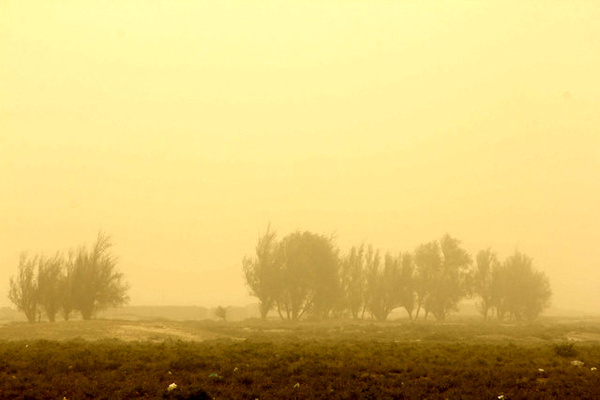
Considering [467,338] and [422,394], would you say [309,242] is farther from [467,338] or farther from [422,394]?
[422,394]

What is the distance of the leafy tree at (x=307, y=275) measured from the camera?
245 ft

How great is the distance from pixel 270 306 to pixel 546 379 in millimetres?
60783

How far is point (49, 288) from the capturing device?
2459 inches

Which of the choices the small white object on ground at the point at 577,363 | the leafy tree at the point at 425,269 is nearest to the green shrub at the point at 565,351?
the small white object on ground at the point at 577,363

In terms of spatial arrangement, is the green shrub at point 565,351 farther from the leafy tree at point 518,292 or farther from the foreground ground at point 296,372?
the leafy tree at point 518,292

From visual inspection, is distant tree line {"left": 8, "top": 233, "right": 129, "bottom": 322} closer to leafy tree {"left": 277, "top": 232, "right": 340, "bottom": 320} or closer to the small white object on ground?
leafy tree {"left": 277, "top": 232, "right": 340, "bottom": 320}

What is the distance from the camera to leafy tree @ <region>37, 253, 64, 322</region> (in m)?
62.4

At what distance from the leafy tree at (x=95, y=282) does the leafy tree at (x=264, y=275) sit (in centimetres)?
2087

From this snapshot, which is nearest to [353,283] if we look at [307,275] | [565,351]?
[307,275]

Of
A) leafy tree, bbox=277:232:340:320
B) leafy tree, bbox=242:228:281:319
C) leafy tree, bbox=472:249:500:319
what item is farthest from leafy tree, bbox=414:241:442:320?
leafy tree, bbox=242:228:281:319

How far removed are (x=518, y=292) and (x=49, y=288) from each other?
8170 centimetres

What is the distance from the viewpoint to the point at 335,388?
17.9m

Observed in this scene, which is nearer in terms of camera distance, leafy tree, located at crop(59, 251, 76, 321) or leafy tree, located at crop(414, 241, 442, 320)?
leafy tree, located at crop(59, 251, 76, 321)

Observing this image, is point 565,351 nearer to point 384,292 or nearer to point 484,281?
point 384,292
